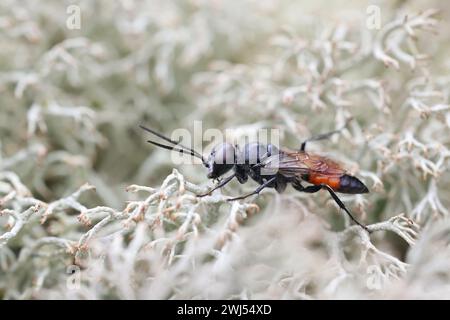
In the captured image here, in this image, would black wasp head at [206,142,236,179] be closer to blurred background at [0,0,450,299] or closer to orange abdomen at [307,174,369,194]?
blurred background at [0,0,450,299]

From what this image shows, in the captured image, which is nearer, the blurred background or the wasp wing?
the blurred background

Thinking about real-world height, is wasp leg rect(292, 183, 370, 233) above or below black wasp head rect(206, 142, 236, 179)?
below

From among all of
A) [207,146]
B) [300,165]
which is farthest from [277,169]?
[207,146]

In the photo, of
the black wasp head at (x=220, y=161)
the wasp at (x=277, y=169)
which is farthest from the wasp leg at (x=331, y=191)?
the black wasp head at (x=220, y=161)

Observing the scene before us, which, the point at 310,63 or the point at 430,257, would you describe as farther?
the point at 310,63

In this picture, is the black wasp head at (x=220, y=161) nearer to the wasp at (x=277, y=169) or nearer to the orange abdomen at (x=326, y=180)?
the wasp at (x=277, y=169)

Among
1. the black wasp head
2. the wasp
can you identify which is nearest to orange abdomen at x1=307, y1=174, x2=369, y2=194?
the wasp
